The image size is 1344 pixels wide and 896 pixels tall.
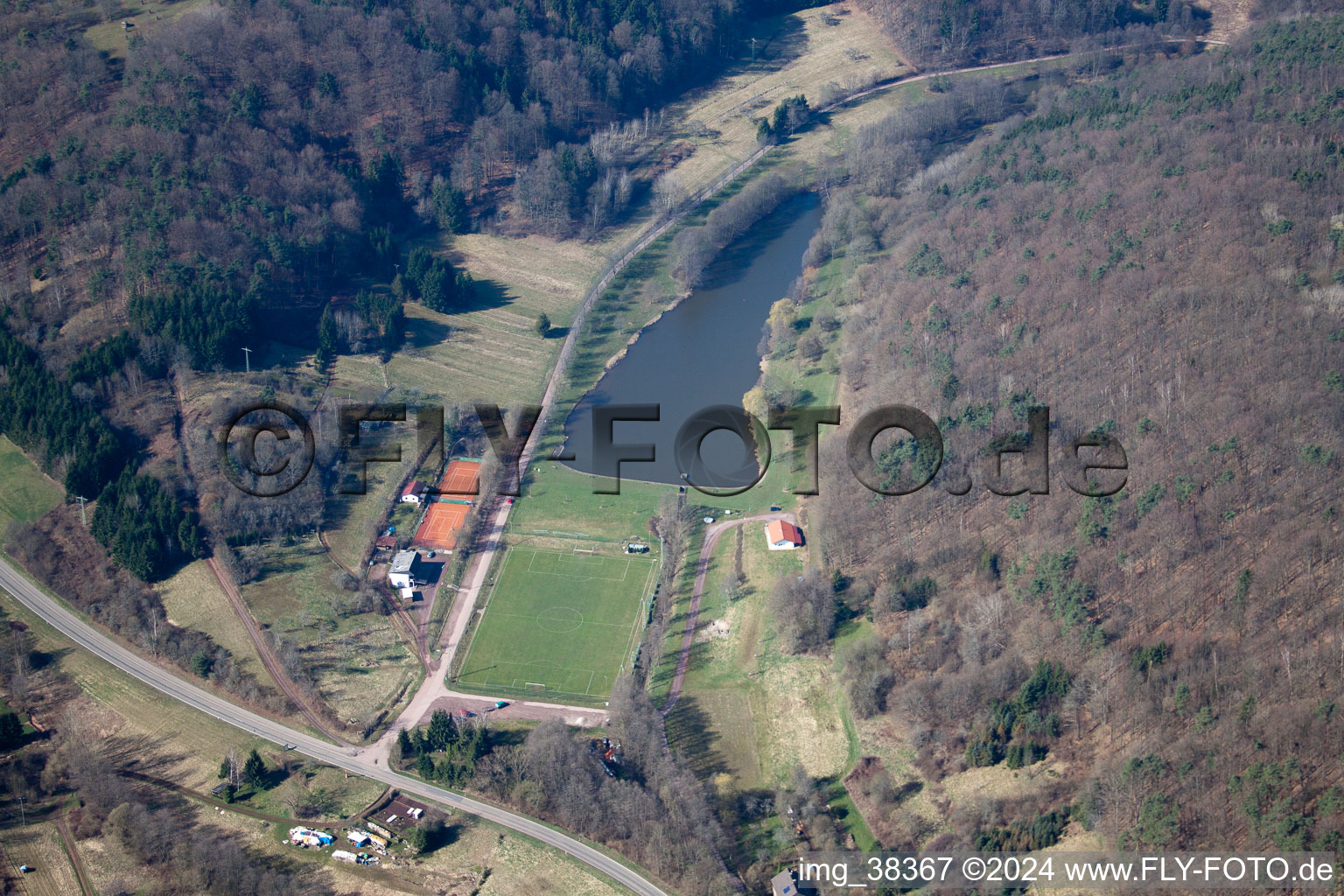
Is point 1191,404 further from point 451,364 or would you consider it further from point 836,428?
point 451,364

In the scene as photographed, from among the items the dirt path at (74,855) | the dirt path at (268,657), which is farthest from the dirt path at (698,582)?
the dirt path at (74,855)

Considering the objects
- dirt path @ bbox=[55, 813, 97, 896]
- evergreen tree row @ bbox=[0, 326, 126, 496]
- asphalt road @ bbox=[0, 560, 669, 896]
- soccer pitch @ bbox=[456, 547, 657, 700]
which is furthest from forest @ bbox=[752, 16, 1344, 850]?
evergreen tree row @ bbox=[0, 326, 126, 496]

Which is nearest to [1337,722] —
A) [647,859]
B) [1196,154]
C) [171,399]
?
[647,859]

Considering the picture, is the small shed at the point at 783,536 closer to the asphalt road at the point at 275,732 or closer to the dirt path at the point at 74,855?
the asphalt road at the point at 275,732

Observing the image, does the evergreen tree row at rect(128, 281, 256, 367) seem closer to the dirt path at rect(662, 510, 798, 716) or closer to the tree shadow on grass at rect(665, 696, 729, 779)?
the dirt path at rect(662, 510, 798, 716)

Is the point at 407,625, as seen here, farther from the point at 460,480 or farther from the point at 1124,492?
the point at 1124,492
